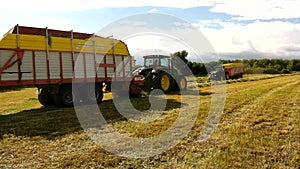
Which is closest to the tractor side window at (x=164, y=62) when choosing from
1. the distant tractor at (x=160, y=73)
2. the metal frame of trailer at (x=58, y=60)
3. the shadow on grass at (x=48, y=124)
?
the distant tractor at (x=160, y=73)

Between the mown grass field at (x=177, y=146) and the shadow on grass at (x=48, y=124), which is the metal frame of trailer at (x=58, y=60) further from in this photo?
the mown grass field at (x=177, y=146)

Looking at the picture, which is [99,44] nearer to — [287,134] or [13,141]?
[13,141]

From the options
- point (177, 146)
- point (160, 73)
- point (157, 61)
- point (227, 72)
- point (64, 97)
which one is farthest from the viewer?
point (227, 72)

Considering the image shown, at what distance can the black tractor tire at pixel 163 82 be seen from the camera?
16.0 m

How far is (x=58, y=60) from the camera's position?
10.9 meters

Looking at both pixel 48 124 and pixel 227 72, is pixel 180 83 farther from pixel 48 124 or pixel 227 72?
pixel 227 72

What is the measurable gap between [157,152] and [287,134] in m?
2.88

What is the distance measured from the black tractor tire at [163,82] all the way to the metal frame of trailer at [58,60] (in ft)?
8.22

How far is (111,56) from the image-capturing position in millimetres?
12914

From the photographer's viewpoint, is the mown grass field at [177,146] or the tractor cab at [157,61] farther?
the tractor cab at [157,61]

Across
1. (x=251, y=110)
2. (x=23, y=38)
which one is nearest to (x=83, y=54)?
(x=23, y=38)

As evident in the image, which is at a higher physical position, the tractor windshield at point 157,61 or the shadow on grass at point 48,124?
the tractor windshield at point 157,61

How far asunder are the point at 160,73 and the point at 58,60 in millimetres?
6719

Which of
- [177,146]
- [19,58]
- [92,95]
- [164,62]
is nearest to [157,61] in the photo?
[164,62]
